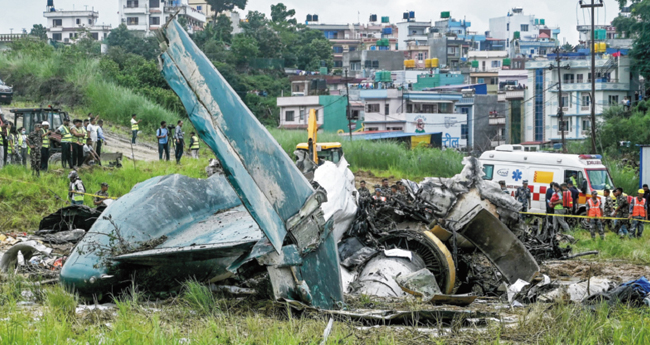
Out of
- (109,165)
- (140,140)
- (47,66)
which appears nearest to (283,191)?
(109,165)

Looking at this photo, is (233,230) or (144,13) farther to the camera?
(144,13)

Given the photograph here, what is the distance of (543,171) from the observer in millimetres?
19484

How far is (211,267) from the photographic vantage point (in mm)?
6898

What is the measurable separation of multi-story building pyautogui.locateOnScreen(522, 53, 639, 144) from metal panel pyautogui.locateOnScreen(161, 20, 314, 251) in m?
52.7

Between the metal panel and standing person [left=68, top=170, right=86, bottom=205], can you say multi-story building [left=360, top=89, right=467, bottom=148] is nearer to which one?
standing person [left=68, top=170, right=86, bottom=205]

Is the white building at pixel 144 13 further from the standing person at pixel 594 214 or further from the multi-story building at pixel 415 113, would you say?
the standing person at pixel 594 214

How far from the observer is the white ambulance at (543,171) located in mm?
19031

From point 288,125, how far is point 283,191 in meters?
53.5

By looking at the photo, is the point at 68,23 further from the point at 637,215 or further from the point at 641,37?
the point at 637,215

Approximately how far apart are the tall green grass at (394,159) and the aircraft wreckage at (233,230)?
61.1 ft

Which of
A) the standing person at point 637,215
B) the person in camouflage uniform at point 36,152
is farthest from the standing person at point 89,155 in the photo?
the standing person at point 637,215

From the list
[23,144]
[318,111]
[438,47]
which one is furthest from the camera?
[438,47]

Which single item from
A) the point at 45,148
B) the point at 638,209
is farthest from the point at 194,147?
the point at 638,209

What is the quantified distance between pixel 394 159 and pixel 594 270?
19.4m
